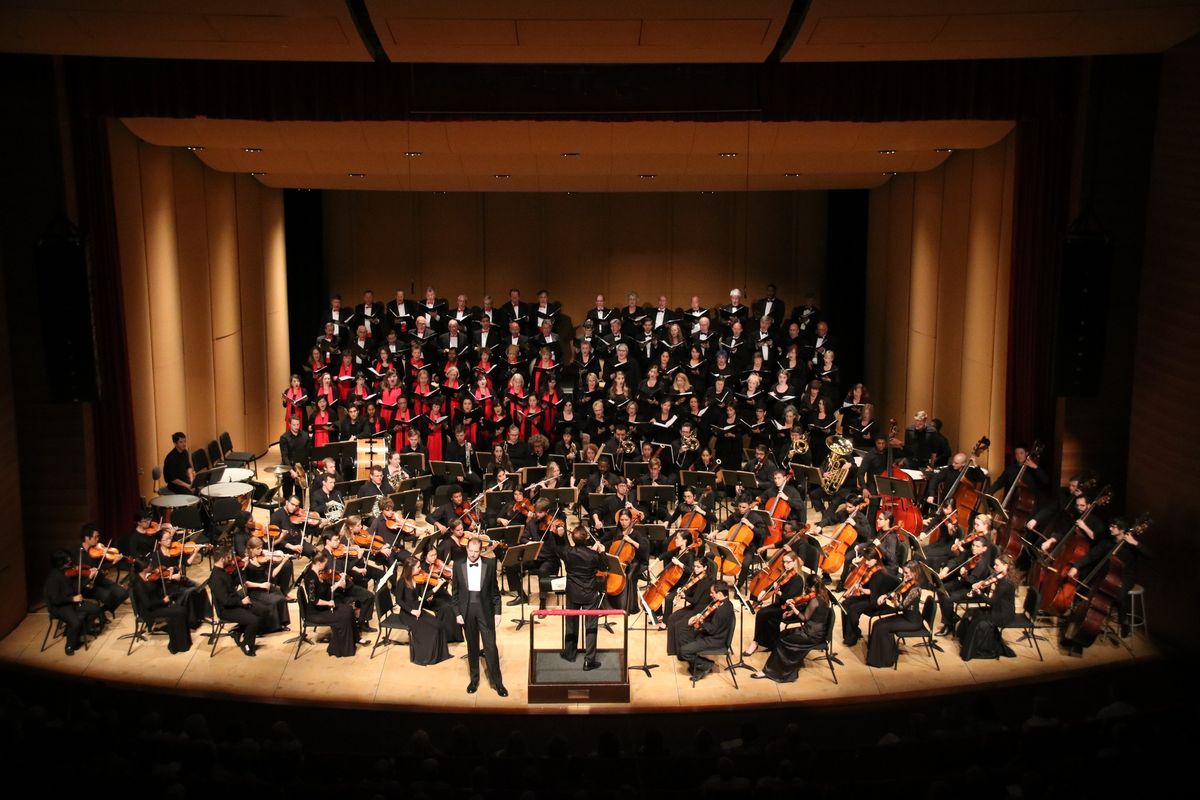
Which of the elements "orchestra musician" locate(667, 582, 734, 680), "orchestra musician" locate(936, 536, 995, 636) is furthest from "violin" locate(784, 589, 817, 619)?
"orchestra musician" locate(936, 536, 995, 636)

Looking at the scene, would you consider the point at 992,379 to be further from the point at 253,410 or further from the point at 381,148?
the point at 253,410

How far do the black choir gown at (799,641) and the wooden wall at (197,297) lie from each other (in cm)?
636

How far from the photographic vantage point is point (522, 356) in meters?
13.8

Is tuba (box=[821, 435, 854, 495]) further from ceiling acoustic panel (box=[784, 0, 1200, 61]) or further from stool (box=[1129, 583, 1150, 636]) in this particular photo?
ceiling acoustic panel (box=[784, 0, 1200, 61])

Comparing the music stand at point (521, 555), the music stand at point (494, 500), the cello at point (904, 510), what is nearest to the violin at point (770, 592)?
the music stand at point (521, 555)

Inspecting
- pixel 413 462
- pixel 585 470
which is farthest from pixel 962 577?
pixel 413 462

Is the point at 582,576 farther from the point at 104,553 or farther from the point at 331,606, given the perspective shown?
the point at 104,553

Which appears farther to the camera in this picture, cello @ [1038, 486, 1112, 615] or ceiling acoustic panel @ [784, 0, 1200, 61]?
cello @ [1038, 486, 1112, 615]

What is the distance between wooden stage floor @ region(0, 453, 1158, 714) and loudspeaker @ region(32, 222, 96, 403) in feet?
6.59

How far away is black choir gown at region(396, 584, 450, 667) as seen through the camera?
335 inches

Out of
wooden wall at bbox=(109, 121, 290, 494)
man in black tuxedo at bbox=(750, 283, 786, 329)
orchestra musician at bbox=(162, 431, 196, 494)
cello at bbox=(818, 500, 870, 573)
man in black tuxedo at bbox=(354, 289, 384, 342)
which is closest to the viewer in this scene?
cello at bbox=(818, 500, 870, 573)

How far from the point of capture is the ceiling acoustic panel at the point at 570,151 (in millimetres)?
10234

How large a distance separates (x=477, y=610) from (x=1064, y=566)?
4582mm

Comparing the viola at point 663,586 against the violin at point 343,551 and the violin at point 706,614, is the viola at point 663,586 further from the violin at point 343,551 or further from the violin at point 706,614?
the violin at point 343,551
